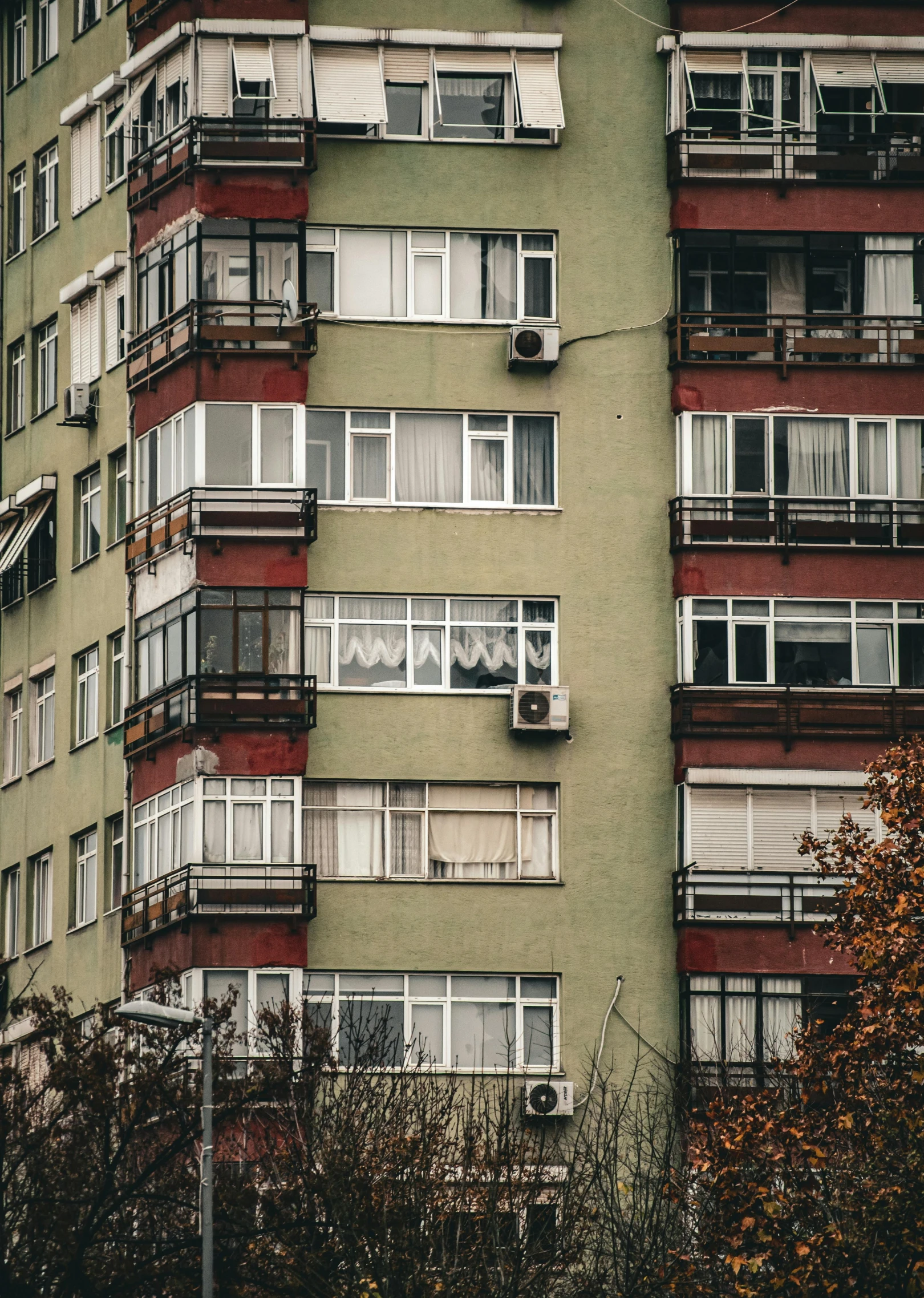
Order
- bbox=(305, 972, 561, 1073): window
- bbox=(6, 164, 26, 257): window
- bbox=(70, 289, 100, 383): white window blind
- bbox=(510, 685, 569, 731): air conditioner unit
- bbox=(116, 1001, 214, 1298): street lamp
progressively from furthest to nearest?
bbox=(6, 164, 26, 257): window → bbox=(70, 289, 100, 383): white window blind → bbox=(510, 685, 569, 731): air conditioner unit → bbox=(305, 972, 561, 1073): window → bbox=(116, 1001, 214, 1298): street lamp

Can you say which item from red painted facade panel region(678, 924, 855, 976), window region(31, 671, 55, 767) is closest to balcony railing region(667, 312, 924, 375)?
red painted facade panel region(678, 924, 855, 976)

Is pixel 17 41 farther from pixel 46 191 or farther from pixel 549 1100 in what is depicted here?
pixel 549 1100

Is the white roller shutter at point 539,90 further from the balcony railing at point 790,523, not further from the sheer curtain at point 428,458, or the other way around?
the balcony railing at point 790,523

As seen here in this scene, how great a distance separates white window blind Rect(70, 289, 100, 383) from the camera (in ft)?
180

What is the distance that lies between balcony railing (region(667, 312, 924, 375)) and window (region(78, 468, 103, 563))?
1055 cm

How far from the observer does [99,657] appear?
176ft

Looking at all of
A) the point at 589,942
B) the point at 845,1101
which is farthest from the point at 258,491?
the point at 845,1101

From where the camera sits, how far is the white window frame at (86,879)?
5341 cm

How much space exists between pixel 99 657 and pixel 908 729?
1394 centimetres

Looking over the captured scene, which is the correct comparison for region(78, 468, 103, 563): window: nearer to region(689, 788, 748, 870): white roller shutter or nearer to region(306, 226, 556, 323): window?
region(306, 226, 556, 323): window

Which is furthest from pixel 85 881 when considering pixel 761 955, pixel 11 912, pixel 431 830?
pixel 761 955

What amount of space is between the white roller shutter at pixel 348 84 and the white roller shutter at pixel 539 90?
7.63 feet

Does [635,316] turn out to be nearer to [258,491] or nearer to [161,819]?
[258,491]

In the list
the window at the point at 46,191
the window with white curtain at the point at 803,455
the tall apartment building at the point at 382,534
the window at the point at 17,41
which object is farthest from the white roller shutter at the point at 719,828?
the window at the point at 17,41
